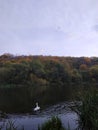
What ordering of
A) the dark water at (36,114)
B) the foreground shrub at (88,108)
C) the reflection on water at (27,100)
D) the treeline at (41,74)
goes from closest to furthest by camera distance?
the foreground shrub at (88,108), the dark water at (36,114), the reflection on water at (27,100), the treeline at (41,74)

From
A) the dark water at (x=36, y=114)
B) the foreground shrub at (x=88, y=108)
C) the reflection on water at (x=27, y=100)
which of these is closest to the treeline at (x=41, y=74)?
the reflection on water at (x=27, y=100)

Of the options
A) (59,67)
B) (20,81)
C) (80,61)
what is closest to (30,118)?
(20,81)

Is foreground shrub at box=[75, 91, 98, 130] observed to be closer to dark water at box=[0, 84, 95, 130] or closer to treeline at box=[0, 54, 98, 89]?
dark water at box=[0, 84, 95, 130]

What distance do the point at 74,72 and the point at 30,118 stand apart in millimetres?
89029

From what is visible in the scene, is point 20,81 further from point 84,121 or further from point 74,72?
point 84,121

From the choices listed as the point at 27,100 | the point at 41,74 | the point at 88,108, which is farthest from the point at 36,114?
the point at 41,74

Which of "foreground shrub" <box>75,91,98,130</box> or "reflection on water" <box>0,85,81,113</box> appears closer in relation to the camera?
"foreground shrub" <box>75,91,98,130</box>

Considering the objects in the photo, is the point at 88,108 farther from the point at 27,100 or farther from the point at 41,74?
the point at 41,74

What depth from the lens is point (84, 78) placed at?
116 meters

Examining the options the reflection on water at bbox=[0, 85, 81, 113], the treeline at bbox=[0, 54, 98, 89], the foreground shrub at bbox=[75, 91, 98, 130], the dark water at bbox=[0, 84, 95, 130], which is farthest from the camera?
the treeline at bbox=[0, 54, 98, 89]

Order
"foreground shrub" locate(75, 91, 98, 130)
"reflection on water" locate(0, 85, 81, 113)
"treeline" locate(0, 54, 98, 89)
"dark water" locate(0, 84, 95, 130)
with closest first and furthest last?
1. "foreground shrub" locate(75, 91, 98, 130)
2. "dark water" locate(0, 84, 95, 130)
3. "reflection on water" locate(0, 85, 81, 113)
4. "treeline" locate(0, 54, 98, 89)

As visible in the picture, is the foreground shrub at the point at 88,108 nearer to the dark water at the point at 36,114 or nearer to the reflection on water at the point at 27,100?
the dark water at the point at 36,114

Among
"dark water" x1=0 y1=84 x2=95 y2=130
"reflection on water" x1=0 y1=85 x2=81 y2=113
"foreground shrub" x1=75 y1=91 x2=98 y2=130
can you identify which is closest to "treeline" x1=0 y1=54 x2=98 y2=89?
"reflection on water" x1=0 y1=85 x2=81 y2=113

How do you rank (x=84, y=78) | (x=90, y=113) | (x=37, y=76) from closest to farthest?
(x=90, y=113), (x=37, y=76), (x=84, y=78)
